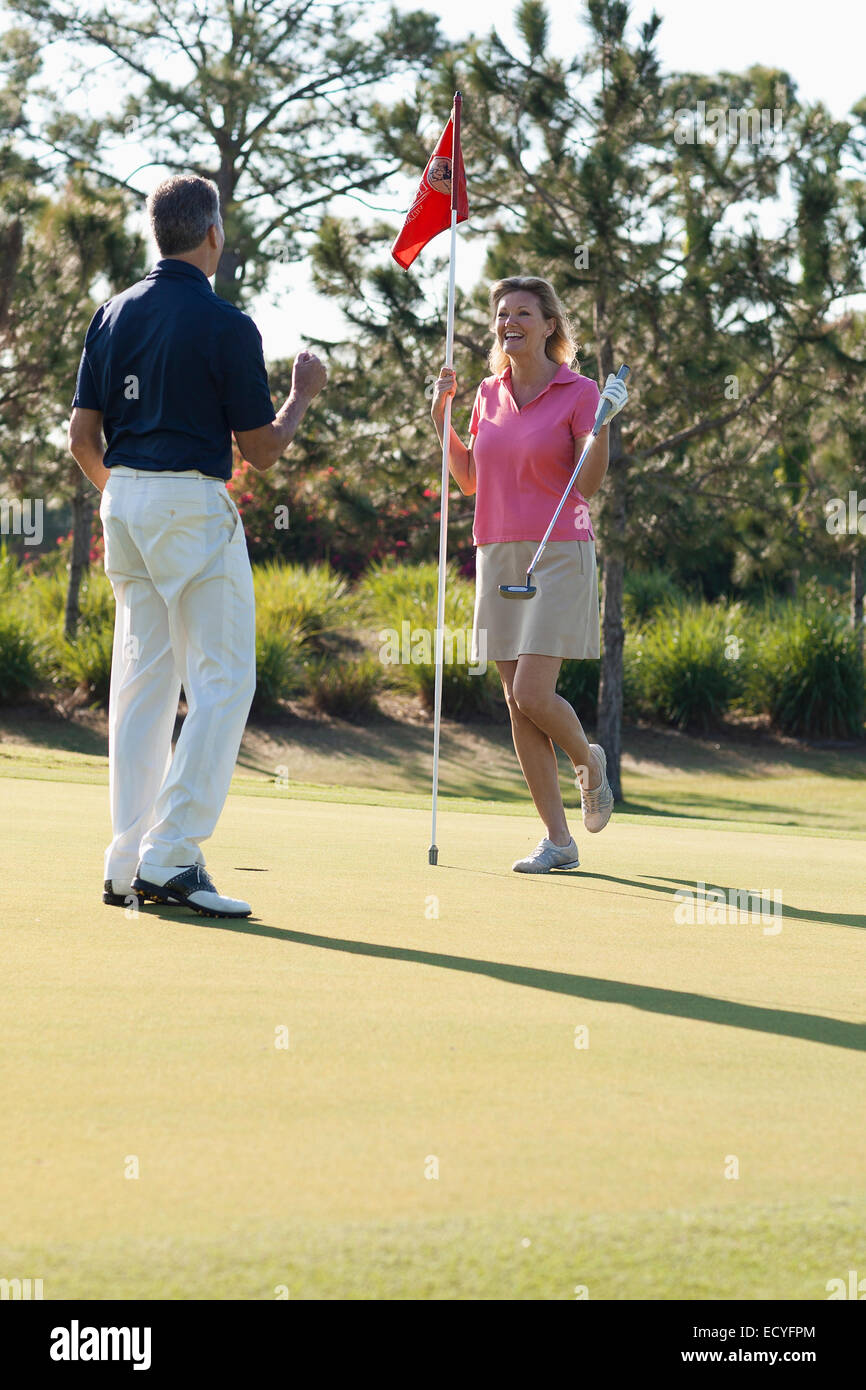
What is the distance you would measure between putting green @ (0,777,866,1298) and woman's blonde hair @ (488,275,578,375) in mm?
2336

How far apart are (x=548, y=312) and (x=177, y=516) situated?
6.66 feet

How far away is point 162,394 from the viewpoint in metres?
4.31

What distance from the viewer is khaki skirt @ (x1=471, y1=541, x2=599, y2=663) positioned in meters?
5.62

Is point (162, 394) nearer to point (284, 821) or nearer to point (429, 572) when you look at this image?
point (284, 821)

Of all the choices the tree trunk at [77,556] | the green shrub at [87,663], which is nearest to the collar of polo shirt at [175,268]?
the green shrub at [87,663]

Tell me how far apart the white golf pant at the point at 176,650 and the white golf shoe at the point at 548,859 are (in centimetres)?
135

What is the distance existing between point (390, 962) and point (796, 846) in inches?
157

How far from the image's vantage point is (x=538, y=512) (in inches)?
224

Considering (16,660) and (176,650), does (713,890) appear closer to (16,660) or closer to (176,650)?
(176,650)

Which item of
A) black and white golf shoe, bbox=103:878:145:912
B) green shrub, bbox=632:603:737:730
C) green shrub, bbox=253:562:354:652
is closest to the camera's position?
black and white golf shoe, bbox=103:878:145:912

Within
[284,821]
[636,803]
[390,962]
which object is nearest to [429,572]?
[636,803]

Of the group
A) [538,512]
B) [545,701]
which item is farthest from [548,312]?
[545,701]

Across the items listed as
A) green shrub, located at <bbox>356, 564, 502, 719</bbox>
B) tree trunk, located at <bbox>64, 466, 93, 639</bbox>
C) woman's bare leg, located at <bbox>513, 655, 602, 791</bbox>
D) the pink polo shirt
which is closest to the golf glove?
the pink polo shirt

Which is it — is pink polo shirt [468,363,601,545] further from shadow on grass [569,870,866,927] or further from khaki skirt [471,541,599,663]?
shadow on grass [569,870,866,927]
